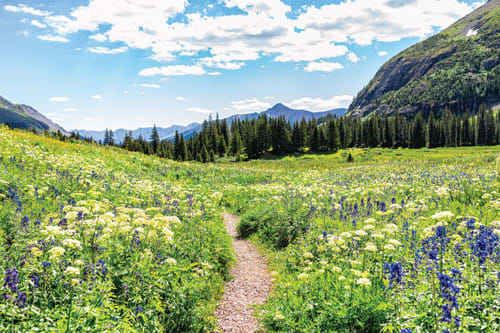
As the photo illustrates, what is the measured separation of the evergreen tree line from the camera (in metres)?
95.5

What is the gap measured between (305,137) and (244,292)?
96.6m

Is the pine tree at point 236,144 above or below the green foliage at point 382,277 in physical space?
above

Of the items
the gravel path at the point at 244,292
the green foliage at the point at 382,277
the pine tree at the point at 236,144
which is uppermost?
the pine tree at the point at 236,144

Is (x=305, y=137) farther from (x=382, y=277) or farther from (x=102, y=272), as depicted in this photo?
(x=102, y=272)

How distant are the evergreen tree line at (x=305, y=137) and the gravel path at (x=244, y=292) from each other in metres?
76.7

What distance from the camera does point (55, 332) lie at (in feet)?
11.3

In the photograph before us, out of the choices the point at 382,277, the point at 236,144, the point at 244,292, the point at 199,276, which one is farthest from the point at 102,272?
the point at 236,144

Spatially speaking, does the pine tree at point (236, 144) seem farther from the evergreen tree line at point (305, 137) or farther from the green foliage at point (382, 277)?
the green foliage at point (382, 277)

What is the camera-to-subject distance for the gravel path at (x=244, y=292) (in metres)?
6.52

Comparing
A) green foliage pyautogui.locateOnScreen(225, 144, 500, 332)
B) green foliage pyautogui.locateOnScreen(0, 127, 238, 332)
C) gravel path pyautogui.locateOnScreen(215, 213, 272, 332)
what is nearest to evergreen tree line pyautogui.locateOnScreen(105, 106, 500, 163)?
gravel path pyautogui.locateOnScreen(215, 213, 272, 332)

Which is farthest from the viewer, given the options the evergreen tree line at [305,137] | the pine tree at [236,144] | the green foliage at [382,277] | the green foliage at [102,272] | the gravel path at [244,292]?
the evergreen tree line at [305,137]

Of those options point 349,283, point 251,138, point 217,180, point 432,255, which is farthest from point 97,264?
point 251,138

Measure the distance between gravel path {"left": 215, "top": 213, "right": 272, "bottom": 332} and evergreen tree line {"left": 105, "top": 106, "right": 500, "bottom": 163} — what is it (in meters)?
76.7

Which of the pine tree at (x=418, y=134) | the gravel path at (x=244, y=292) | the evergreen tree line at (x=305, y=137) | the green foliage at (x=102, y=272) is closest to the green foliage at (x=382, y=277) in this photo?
the gravel path at (x=244, y=292)
